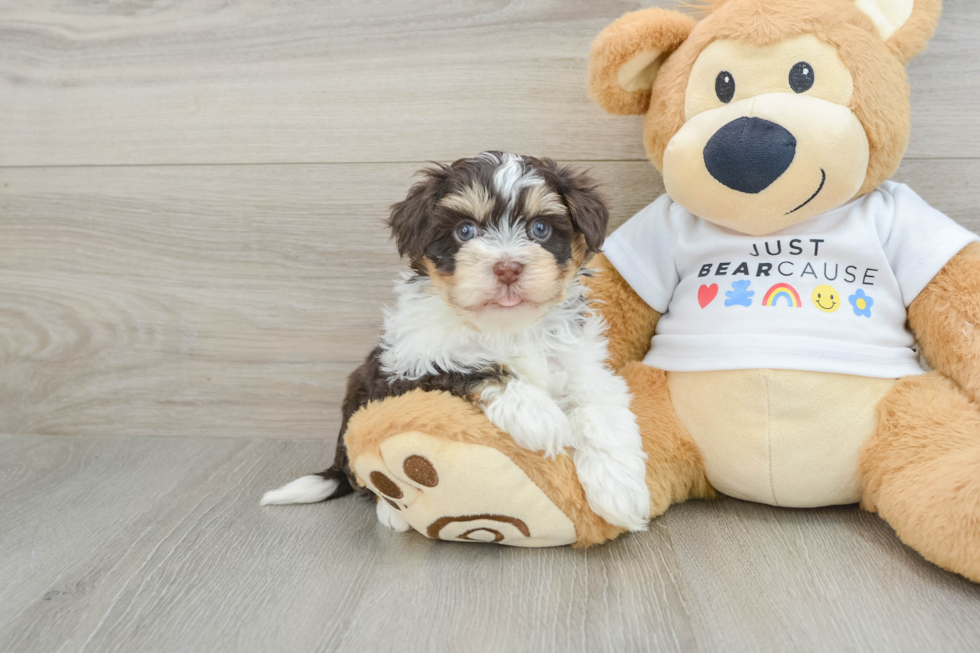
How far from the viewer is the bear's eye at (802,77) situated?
4.10 ft

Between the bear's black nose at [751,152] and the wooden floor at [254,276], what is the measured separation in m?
0.46

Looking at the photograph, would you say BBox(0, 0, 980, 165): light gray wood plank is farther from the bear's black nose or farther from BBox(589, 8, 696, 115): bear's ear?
the bear's black nose

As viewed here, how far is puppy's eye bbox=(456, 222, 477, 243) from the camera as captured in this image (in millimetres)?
1199

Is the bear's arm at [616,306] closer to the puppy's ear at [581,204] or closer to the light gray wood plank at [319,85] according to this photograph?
the puppy's ear at [581,204]

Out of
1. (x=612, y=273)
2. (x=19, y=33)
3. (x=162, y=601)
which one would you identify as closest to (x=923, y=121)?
(x=612, y=273)

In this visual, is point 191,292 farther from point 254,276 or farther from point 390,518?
point 390,518

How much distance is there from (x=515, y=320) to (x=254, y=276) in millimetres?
954

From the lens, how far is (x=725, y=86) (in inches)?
50.9

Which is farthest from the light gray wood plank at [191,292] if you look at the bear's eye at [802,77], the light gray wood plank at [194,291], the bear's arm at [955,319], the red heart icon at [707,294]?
the bear's arm at [955,319]

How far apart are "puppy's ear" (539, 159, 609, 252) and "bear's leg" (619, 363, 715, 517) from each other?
1.11 feet

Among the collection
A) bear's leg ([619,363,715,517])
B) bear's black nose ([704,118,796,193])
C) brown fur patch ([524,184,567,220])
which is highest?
bear's black nose ([704,118,796,193])

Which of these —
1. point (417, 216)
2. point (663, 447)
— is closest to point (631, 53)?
point (417, 216)

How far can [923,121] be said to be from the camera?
5.29 ft

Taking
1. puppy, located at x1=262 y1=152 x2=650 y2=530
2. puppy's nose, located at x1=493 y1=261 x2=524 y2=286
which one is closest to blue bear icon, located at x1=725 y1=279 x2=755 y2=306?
puppy, located at x1=262 y1=152 x2=650 y2=530
